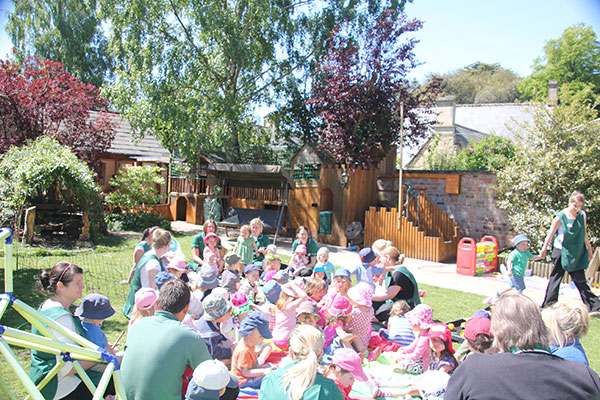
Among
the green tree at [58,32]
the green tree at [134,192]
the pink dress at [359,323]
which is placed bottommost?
the pink dress at [359,323]

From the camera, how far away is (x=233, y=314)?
192 inches

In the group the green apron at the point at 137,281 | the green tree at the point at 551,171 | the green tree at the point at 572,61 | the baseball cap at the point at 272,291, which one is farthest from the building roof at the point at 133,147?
the green tree at the point at 572,61

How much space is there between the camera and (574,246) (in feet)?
23.9

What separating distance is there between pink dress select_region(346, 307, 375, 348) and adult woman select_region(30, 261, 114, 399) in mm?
2667

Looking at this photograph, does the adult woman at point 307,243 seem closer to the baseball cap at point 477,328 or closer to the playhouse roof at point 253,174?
the playhouse roof at point 253,174

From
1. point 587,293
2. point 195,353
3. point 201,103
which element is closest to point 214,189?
point 201,103

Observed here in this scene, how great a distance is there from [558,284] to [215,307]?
Result: 5697 millimetres

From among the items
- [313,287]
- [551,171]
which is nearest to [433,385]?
[313,287]

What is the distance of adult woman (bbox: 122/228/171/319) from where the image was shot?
5.70 meters

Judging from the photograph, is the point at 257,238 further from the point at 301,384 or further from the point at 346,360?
the point at 301,384

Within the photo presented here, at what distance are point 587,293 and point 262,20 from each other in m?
13.5

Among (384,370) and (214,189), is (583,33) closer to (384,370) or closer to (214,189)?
(214,189)

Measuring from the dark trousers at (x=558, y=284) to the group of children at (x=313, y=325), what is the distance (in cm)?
267

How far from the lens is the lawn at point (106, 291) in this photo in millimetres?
5872
